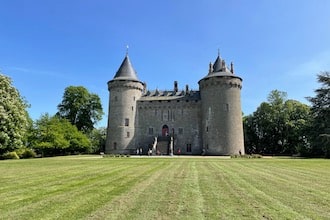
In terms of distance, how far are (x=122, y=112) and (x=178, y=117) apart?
9.08 m

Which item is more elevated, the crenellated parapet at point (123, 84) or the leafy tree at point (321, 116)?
the crenellated parapet at point (123, 84)

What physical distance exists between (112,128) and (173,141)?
390 inches

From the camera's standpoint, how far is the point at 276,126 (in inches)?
1970

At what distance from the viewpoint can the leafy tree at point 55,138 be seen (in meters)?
40.6

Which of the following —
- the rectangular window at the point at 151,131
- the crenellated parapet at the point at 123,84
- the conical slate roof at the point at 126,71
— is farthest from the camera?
the conical slate roof at the point at 126,71

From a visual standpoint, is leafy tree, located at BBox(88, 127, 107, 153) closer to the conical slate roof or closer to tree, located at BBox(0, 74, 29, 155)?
the conical slate roof

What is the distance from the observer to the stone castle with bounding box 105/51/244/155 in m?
42.5

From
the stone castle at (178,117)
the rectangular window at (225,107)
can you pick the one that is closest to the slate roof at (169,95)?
the stone castle at (178,117)

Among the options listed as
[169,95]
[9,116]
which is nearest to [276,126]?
[169,95]

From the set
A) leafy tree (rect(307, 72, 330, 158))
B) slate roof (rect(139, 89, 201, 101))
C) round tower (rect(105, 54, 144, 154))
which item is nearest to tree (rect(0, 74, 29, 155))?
round tower (rect(105, 54, 144, 154))

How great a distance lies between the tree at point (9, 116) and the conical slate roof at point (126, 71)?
19.0 m

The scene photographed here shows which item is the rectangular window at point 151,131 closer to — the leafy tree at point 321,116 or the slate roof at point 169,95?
the slate roof at point 169,95

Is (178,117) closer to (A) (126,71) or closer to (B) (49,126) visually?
(A) (126,71)

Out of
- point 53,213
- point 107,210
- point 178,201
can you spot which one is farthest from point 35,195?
point 178,201
